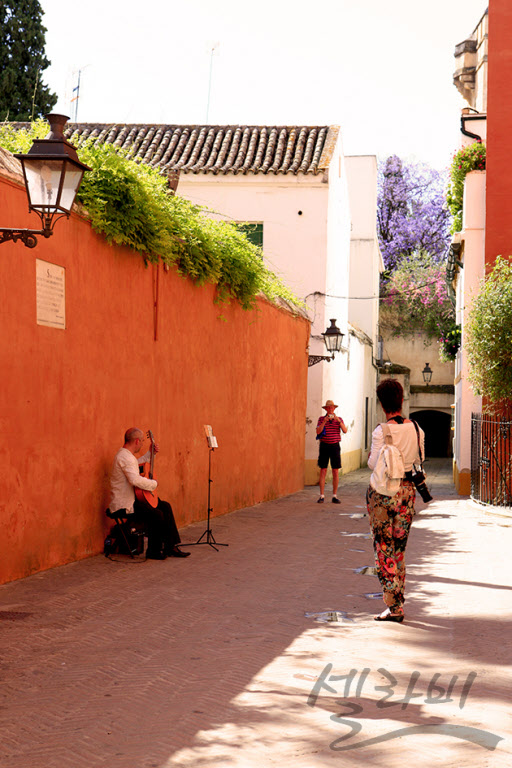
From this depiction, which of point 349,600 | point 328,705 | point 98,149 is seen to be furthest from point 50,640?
point 98,149

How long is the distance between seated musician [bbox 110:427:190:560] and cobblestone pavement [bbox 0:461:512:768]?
220 mm

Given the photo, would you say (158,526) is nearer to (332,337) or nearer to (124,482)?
(124,482)

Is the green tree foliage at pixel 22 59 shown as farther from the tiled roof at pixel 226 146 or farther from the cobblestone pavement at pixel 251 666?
the cobblestone pavement at pixel 251 666

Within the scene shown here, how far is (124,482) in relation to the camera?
30.1ft

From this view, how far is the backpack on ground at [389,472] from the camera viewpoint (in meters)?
6.91

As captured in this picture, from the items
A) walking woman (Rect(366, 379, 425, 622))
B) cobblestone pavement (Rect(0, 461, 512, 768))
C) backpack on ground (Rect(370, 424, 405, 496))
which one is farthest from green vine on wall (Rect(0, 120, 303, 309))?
backpack on ground (Rect(370, 424, 405, 496))

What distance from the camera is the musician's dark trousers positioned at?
9.22m

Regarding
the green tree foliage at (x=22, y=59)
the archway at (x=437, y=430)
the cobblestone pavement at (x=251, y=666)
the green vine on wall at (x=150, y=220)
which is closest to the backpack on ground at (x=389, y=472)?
the cobblestone pavement at (x=251, y=666)

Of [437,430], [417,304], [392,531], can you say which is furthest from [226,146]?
[437,430]

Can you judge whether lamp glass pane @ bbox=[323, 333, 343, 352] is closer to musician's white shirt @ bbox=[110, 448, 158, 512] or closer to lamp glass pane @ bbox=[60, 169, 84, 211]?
musician's white shirt @ bbox=[110, 448, 158, 512]

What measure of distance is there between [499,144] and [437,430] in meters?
23.1

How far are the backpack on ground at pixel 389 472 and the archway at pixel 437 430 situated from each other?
33023 millimetres

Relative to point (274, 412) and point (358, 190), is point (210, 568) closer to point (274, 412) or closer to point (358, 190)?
point (274, 412)

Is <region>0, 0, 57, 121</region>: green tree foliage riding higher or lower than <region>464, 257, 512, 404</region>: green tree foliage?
higher
